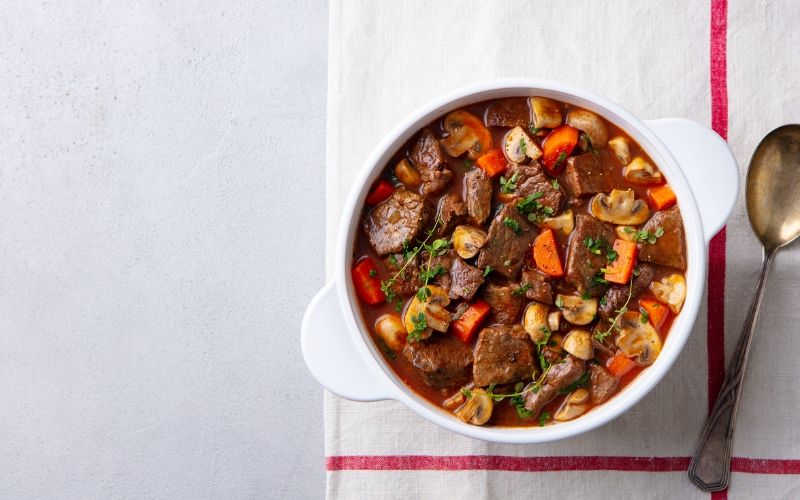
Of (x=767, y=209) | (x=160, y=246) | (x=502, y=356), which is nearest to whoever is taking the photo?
(x=502, y=356)

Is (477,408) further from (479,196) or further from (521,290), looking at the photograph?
(479,196)

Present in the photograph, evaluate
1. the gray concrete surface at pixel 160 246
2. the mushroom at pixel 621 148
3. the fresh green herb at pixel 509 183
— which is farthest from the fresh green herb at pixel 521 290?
the gray concrete surface at pixel 160 246

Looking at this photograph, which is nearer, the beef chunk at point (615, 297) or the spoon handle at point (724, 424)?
the beef chunk at point (615, 297)

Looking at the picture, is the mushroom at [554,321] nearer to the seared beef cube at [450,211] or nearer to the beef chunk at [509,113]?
the seared beef cube at [450,211]

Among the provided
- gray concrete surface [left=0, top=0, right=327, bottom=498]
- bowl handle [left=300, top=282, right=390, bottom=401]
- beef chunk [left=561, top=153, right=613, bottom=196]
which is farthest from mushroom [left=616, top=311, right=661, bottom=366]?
gray concrete surface [left=0, top=0, right=327, bottom=498]

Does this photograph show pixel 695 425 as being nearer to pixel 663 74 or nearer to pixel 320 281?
pixel 663 74

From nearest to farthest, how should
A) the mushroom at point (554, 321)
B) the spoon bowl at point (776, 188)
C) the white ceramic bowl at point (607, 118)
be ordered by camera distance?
the white ceramic bowl at point (607, 118)
the mushroom at point (554, 321)
the spoon bowl at point (776, 188)

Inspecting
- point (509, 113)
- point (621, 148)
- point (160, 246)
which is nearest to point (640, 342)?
point (621, 148)
